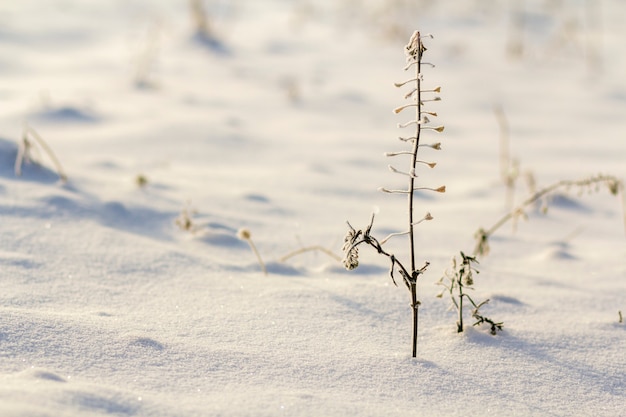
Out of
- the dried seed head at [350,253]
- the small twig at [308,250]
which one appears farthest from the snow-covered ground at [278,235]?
the dried seed head at [350,253]

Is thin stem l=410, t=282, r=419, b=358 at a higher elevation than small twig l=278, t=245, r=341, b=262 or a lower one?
lower

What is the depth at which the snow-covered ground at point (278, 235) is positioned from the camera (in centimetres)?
155

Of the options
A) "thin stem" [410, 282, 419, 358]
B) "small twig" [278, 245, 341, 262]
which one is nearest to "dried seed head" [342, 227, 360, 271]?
"thin stem" [410, 282, 419, 358]

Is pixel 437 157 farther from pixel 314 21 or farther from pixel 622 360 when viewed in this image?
pixel 314 21

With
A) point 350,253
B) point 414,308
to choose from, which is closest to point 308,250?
point 414,308

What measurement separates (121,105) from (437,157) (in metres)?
1.76

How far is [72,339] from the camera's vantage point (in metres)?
1.61

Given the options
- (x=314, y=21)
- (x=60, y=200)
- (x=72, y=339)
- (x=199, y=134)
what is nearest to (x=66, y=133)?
(x=199, y=134)

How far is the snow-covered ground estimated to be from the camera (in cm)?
155

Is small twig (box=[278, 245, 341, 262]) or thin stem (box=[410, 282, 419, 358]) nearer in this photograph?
thin stem (box=[410, 282, 419, 358])

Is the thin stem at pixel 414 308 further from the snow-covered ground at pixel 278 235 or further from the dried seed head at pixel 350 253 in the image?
the dried seed head at pixel 350 253

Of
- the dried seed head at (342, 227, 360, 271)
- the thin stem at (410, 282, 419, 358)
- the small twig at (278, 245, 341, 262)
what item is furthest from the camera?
the small twig at (278, 245, 341, 262)

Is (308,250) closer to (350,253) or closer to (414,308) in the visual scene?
(414,308)

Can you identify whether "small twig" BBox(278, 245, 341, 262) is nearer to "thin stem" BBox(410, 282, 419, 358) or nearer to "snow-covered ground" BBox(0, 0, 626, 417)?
"snow-covered ground" BBox(0, 0, 626, 417)
